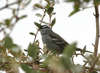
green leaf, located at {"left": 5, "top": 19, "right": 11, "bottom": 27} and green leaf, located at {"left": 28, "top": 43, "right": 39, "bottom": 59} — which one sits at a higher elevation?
green leaf, located at {"left": 5, "top": 19, "right": 11, "bottom": 27}

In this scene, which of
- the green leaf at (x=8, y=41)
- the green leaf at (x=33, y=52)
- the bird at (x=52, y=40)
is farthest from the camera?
the bird at (x=52, y=40)

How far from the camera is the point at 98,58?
103 cm

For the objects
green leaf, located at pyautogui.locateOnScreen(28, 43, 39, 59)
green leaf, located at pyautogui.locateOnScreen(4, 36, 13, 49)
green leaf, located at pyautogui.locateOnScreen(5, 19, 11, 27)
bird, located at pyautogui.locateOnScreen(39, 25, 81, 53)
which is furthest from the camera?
bird, located at pyautogui.locateOnScreen(39, 25, 81, 53)

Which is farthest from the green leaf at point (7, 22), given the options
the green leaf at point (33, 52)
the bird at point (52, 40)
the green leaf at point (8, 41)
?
the bird at point (52, 40)

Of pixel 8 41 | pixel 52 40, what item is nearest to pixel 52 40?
pixel 52 40

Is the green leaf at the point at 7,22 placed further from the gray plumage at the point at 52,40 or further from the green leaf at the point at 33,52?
the gray plumage at the point at 52,40

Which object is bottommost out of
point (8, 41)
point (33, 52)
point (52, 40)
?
point (52, 40)

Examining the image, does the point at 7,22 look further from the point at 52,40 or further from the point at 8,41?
the point at 52,40

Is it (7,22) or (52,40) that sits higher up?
(7,22)

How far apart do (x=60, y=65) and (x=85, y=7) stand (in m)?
0.35

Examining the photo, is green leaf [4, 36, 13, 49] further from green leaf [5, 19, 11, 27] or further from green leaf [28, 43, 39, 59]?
green leaf [28, 43, 39, 59]

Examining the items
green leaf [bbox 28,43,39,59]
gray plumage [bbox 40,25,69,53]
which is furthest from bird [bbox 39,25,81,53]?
green leaf [bbox 28,43,39,59]

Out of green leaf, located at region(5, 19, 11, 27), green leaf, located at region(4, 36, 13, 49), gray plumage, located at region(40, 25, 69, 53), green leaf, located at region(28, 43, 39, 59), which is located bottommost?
gray plumage, located at region(40, 25, 69, 53)

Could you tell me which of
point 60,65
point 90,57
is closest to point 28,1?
point 90,57
